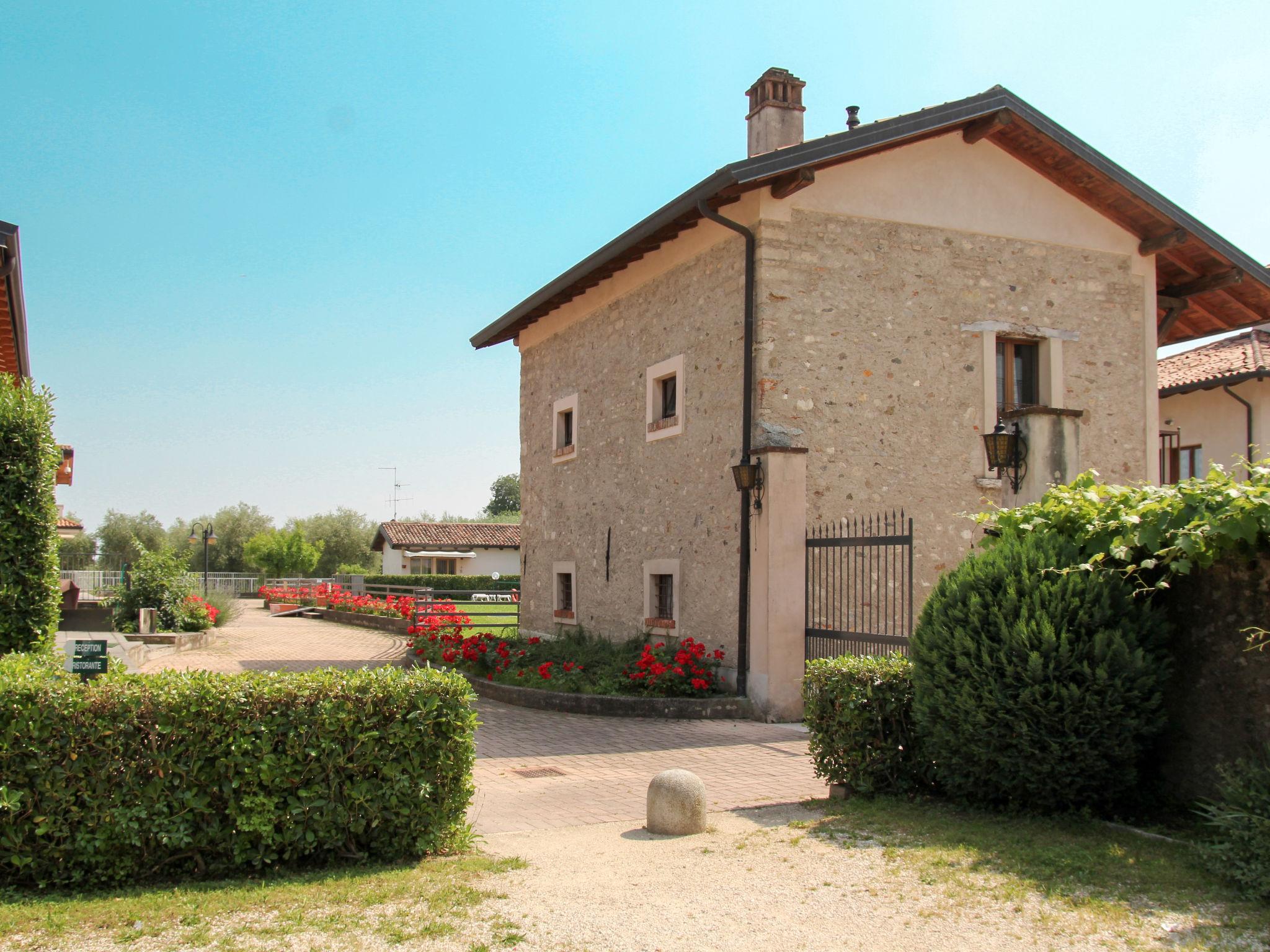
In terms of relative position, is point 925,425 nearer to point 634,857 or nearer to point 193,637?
point 634,857

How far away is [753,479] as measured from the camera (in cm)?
1088

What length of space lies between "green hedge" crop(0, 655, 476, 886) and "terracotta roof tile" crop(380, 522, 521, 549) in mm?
52734

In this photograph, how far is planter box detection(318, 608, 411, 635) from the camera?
86.0 feet

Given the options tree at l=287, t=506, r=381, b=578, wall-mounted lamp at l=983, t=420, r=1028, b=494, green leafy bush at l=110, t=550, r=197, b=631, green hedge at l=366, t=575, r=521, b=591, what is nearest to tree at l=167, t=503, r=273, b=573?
tree at l=287, t=506, r=381, b=578

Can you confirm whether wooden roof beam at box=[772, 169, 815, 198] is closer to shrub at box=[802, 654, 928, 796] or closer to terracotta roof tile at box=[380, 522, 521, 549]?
shrub at box=[802, 654, 928, 796]

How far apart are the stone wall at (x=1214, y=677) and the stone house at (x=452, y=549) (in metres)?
52.9

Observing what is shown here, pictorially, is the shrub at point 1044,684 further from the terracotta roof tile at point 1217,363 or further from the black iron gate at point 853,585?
the terracotta roof tile at point 1217,363

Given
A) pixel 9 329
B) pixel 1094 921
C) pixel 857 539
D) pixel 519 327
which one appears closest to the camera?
pixel 1094 921

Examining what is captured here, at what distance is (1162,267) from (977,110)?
4070 mm

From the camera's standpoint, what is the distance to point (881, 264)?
11914 mm

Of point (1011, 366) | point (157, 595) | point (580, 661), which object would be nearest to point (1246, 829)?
point (1011, 366)

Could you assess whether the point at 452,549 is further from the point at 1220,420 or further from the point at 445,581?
the point at 1220,420

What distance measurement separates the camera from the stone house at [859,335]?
11.2 metres

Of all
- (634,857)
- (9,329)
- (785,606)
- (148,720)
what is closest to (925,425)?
(785,606)
